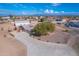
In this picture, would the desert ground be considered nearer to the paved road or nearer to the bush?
the paved road

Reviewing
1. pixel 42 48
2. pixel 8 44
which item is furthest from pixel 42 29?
pixel 8 44

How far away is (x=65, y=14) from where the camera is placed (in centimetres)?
120

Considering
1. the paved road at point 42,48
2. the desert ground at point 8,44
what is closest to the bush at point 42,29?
the paved road at point 42,48

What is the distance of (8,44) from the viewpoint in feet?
3.89

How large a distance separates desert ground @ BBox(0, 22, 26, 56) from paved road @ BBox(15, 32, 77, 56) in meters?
0.04

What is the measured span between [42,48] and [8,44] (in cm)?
26

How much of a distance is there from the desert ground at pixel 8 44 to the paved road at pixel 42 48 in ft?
0.15

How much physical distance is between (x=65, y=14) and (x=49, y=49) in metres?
0.29

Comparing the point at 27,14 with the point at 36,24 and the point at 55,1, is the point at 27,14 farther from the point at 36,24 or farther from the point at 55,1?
the point at 55,1

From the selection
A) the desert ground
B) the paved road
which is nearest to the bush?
the paved road

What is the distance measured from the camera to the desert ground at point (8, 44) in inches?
46.6

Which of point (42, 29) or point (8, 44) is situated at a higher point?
point (42, 29)

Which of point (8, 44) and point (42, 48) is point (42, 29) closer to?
point (42, 48)

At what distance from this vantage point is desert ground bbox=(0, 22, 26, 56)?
1184 millimetres
